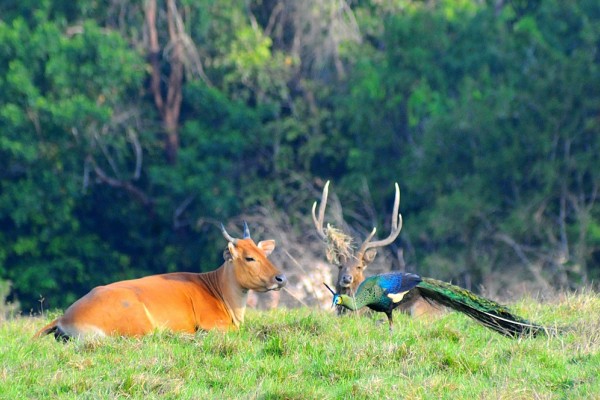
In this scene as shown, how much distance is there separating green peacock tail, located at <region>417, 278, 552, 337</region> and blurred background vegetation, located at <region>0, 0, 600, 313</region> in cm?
1470

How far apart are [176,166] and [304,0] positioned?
5091 mm

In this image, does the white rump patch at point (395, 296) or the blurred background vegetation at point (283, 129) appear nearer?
the white rump patch at point (395, 296)

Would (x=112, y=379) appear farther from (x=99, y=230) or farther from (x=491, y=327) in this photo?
(x=99, y=230)

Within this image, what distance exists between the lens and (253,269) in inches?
421

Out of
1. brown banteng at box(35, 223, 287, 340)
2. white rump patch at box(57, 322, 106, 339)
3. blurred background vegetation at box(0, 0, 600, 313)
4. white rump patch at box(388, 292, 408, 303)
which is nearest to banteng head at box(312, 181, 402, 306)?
brown banteng at box(35, 223, 287, 340)

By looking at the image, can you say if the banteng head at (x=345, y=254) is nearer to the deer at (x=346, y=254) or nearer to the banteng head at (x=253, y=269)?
the deer at (x=346, y=254)

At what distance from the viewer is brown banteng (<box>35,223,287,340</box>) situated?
376 inches

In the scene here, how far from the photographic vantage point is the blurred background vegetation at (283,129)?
25312 millimetres

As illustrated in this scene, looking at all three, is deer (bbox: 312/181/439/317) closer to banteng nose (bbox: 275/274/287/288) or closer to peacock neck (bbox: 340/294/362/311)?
banteng nose (bbox: 275/274/287/288)

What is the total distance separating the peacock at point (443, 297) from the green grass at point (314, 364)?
0.14 metres

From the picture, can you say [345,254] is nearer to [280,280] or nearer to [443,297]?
[280,280]

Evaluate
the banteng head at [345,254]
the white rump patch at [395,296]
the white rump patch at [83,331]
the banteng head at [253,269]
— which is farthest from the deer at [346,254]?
the white rump patch at [83,331]

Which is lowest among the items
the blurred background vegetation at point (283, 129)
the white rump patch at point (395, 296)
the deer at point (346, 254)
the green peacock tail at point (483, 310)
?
the blurred background vegetation at point (283, 129)

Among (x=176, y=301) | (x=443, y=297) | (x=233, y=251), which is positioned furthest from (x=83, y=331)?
(x=443, y=297)
